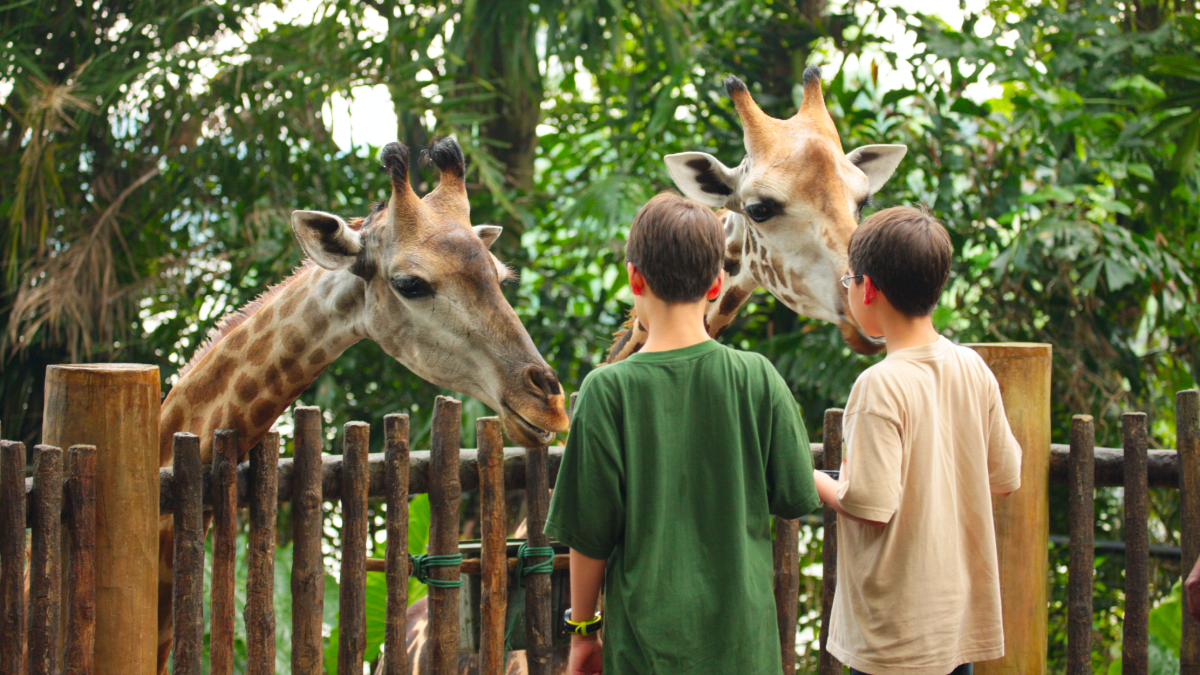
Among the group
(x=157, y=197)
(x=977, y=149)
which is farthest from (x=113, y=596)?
(x=977, y=149)

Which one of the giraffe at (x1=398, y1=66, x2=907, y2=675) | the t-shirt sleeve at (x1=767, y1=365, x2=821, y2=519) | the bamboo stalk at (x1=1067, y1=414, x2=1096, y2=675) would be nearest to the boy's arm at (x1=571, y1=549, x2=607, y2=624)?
the t-shirt sleeve at (x1=767, y1=365, x2=821, y2=519)

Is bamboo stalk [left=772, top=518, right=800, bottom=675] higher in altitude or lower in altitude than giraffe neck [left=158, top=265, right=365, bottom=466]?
lower

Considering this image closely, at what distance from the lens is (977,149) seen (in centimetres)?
565

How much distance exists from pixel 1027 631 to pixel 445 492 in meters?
1.84

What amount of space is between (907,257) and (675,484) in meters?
0.71

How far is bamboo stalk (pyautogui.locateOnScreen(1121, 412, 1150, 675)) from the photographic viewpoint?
9.43ft

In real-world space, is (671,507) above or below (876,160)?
below

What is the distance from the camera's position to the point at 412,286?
2.66 m

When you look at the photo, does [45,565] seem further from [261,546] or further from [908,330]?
[908,330]

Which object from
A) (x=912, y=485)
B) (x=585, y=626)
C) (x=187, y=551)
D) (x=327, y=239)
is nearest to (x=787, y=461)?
(x=912, y=485)

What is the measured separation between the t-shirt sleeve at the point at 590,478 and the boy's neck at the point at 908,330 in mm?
706

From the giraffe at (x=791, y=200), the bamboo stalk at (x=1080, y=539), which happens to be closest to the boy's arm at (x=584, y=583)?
the giraffe at (x=791, y=200)

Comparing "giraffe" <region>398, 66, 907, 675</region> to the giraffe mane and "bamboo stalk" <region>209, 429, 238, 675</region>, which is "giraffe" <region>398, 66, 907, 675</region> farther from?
the giraffe mane

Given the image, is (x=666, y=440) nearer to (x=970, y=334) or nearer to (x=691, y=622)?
(x=691, y=622)
